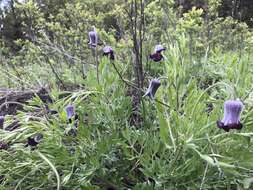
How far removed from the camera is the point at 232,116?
4.95ft

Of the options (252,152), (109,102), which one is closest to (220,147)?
(252,152)

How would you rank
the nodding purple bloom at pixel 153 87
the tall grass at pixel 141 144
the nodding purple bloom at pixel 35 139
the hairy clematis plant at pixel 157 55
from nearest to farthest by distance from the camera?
the tall grass at pixel 141 144 < the nodding purple bloom at pixel 153 87 < the nodding purple bloom at pixel 35 139 < the hairy clematis plant at pixel 157 55

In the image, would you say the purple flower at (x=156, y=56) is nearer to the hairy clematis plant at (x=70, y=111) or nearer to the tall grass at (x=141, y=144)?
the tall grass at (x=141, y=144)

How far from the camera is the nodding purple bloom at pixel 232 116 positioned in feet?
4.96

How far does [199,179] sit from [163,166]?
0.14m

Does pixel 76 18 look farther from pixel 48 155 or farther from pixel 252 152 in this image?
pixel 252 152

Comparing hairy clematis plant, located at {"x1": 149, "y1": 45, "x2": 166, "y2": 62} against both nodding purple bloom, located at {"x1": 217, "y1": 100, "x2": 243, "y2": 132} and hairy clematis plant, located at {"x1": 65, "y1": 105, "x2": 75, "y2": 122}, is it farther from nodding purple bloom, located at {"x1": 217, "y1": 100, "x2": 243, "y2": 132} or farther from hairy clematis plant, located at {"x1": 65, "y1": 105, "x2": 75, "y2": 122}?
nodding purple bloom, located at {"x1": 217, "y1": 100, "x2": 243, "y2": 132}

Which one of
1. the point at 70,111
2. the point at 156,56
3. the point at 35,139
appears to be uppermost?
the point at 156,56

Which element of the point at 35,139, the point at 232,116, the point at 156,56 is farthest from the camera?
the point at 156,56

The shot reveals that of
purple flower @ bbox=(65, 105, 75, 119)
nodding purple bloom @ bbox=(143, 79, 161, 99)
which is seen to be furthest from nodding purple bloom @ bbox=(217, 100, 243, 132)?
purple flower @ bbox=(65, 105, 75, 119)

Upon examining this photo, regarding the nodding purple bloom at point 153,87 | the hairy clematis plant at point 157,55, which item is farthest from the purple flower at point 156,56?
the nodding purple bloom at point 153,87

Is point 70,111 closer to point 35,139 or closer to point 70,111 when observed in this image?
point 70,111

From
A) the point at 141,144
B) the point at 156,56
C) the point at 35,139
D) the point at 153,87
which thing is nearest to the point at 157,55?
the point at 156,56

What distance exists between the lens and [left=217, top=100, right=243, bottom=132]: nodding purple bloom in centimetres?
151
